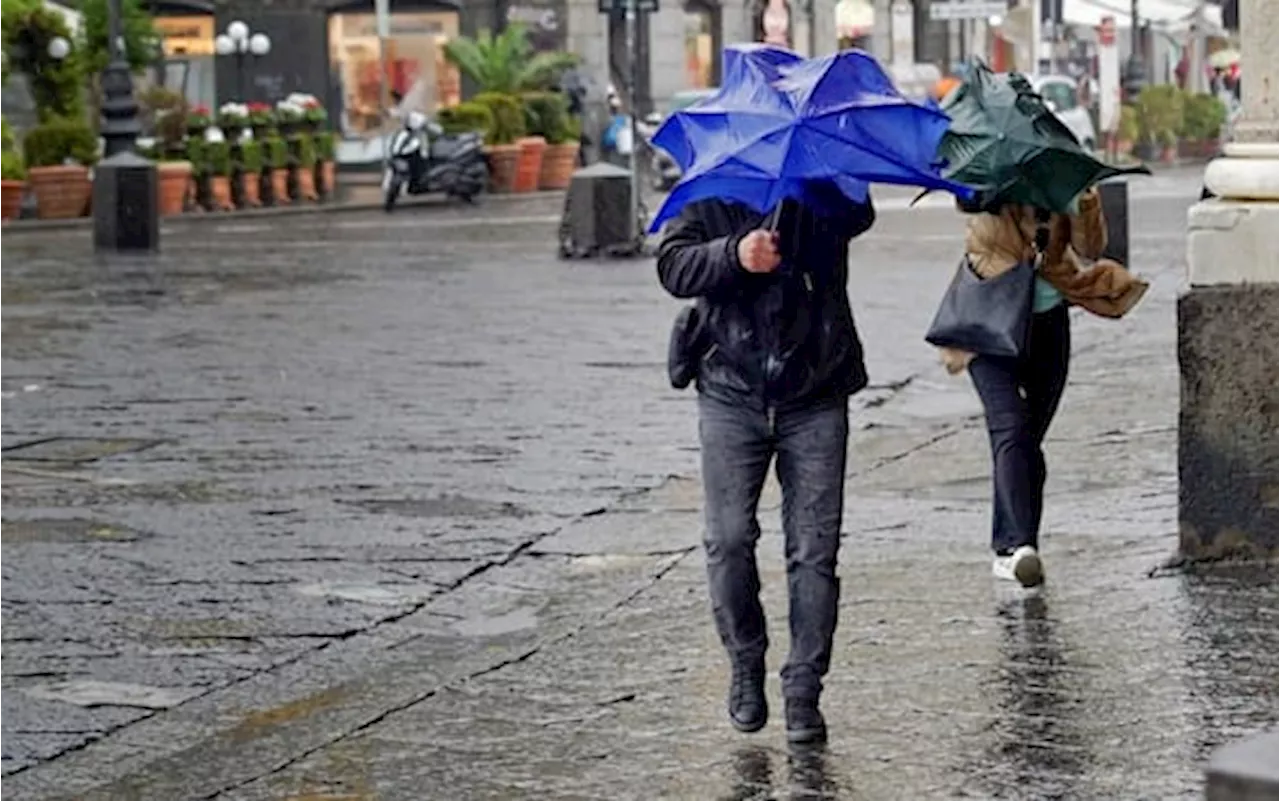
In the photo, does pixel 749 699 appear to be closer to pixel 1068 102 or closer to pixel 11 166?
pixel 11 166

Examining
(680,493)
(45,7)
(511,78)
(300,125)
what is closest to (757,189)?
(680,493)

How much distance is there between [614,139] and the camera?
4841 centimetres

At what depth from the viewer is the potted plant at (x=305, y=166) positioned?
40469 mm

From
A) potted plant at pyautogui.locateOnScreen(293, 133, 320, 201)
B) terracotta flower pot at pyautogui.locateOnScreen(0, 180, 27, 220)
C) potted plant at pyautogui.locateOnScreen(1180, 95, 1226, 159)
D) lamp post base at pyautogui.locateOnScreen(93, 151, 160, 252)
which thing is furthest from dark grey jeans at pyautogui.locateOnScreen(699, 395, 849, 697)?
potted plant at pyautogui.locateOnScreen(1180, 95, 1226, 159)

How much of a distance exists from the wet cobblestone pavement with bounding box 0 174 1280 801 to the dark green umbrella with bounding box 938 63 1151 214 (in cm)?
120

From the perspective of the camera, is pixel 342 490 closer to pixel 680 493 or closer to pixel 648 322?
pixel 680 493

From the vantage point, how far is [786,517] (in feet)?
23.2

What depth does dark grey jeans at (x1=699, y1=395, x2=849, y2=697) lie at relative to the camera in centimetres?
695

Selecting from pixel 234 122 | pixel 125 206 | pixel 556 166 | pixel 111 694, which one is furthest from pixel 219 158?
pixel 111 694

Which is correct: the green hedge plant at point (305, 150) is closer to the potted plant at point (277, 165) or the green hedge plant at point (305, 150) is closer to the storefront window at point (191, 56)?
the potted plant at point (277, 165)

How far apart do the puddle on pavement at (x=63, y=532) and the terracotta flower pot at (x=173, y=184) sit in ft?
85.8

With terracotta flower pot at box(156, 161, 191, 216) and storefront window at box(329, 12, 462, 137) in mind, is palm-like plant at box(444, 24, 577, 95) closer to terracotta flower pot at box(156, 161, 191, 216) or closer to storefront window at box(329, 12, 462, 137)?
storefront window at box(329, 12, 462, 137)

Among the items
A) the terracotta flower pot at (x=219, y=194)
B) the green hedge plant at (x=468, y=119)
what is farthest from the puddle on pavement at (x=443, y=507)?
the green hedge plant at (x=468, y=119)

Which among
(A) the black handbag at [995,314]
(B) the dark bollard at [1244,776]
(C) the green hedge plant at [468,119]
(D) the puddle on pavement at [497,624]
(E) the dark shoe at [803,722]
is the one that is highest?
(B) the dark bollard at [1244,776]
